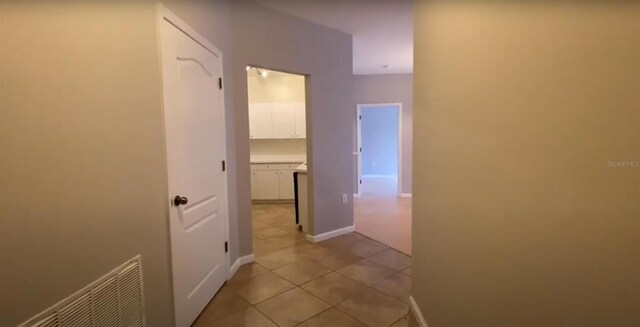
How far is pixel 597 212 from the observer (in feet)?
2.96

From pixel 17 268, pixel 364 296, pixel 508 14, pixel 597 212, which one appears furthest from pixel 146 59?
pixel 364 296

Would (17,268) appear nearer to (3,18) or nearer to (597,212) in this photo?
(3,18)

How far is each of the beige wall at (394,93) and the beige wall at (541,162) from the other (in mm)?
5210

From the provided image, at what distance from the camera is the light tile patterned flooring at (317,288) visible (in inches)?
91.9

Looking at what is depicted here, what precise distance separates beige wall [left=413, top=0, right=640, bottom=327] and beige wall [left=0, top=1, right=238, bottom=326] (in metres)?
1.60

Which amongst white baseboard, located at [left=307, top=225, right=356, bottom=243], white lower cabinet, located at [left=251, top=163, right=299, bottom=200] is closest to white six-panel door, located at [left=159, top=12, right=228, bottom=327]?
white baseboard, located at [left=307, top=225, right=356, bottom=243]

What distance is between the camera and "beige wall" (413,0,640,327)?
2.78 ft

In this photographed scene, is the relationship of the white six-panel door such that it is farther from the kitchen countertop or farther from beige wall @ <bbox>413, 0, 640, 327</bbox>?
the kitchen countertop

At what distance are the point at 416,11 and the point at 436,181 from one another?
44.6 inches

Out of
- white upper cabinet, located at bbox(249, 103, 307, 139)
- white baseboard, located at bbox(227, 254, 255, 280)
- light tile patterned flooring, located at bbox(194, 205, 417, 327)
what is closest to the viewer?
light tile patterned flooring, located at bbox(194, 205, 417, 327)

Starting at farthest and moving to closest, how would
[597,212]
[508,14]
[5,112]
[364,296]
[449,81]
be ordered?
[364,296] → [449,81] → [508,14] → [5,112] → [597,212]

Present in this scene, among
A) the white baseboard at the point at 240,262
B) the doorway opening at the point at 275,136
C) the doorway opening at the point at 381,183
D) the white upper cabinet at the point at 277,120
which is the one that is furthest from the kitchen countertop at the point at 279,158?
the white baseboard at the point at 240,262

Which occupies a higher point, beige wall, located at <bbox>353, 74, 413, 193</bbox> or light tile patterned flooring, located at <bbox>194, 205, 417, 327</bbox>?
beige wall, located at <bbox>353, 74, 413, 193</bbox>

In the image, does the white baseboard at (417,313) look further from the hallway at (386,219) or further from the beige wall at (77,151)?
the beige wall at (77,151)
